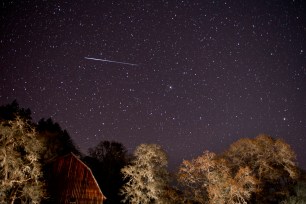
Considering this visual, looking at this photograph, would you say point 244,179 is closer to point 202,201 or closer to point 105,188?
point 202,201

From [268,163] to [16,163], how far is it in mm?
26210

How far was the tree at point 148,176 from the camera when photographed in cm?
2658

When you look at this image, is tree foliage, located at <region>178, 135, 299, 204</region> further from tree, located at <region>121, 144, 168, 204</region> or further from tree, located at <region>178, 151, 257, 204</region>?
tree, located at <region>121, 144, 168, 204</region>

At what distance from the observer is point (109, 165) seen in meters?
47.8

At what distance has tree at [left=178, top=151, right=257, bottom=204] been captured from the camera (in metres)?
26.3

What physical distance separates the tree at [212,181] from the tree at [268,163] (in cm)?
453

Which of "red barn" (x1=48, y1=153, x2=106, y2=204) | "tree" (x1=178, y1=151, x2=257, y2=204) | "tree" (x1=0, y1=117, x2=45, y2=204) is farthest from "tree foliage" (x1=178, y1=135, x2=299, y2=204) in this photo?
"tree" (x1=0, y1=117, x2=45, y2=204)

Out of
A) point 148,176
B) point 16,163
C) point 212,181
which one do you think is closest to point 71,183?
point 148,176

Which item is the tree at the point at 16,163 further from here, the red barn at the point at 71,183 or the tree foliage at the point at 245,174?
the tree foliage at the point at 245,174

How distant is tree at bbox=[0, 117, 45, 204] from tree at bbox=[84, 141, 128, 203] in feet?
53.9

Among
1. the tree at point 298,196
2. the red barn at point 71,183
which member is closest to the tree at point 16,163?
the red barn at point 71,183

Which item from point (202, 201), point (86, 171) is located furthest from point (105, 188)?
point (202, 201)

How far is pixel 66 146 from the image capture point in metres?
54.2

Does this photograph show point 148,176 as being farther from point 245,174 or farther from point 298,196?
point 298,196
